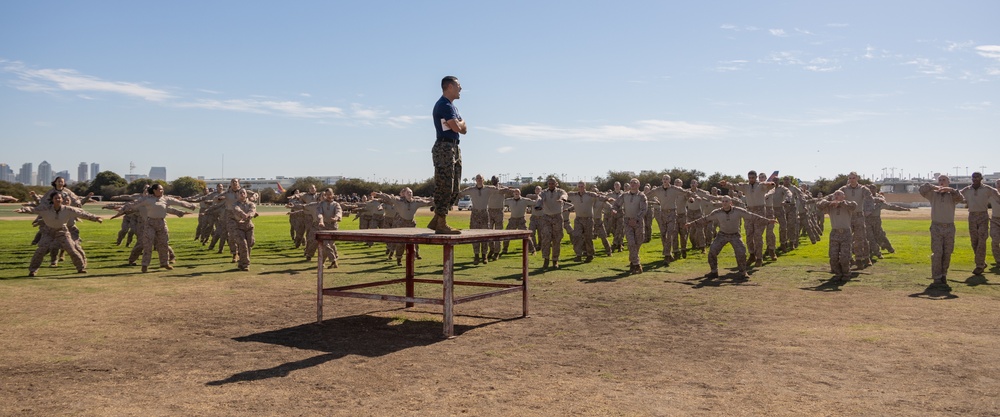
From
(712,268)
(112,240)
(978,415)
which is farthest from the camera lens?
(112,240)

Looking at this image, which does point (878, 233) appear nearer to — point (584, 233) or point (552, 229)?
point (584, 233)

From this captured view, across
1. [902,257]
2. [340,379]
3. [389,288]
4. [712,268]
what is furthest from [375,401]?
[902,257]

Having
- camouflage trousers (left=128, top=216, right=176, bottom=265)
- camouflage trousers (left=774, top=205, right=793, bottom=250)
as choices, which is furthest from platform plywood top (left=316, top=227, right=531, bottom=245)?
camouflage trousers (left=774, top=205, right=793, bottom=250)

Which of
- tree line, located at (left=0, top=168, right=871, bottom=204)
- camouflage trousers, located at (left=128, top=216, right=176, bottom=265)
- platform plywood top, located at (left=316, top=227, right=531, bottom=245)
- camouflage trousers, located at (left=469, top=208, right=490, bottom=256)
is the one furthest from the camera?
tree line, located at (left=0, top=168, right=871, bottom=204)

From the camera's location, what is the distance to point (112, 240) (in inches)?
1223

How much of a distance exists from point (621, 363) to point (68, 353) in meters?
6.52

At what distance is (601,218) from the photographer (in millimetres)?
28453

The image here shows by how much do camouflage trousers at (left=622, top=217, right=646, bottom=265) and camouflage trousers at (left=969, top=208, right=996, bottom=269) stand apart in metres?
7.79

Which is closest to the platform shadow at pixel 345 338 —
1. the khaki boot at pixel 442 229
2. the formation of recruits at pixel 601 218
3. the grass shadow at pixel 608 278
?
the khaki boot at pixel 442 229

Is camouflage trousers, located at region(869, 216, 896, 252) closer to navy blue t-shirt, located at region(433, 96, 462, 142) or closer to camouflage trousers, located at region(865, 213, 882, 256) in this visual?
camouflage trousers, located at region(865, 213, 882, 256)

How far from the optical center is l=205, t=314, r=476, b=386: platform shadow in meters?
8.51

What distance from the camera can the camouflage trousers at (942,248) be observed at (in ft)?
52.6

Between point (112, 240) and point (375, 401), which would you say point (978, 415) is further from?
point (112, 240)

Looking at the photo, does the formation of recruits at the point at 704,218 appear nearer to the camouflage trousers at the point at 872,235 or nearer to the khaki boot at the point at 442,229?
the camouflage trousers at the point at 872,235
